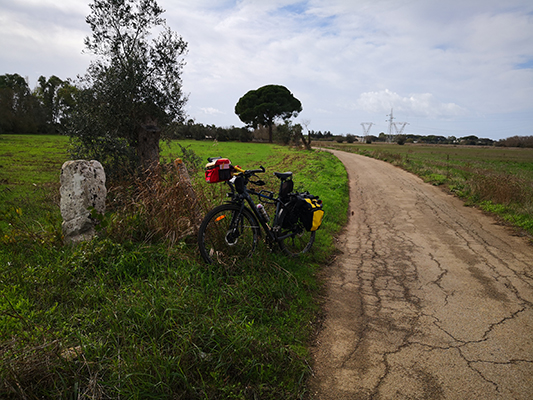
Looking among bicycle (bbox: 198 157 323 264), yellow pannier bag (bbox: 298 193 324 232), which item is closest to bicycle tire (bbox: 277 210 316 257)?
bicycle (bbox: 198 157 323 264)

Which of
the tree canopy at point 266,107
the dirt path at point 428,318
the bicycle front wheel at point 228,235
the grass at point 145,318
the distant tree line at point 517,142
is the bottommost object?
the dirt path at point 428,318

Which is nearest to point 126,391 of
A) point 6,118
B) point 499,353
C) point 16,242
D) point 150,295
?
point 150,295

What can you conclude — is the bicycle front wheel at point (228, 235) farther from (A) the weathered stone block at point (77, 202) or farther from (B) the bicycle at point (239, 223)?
(A) the weathered stone block at point (77, 202)

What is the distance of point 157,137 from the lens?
33.1 feet

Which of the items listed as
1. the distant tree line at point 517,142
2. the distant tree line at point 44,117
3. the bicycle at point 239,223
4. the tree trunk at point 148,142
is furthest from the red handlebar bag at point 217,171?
the distant tree line at point 517,142

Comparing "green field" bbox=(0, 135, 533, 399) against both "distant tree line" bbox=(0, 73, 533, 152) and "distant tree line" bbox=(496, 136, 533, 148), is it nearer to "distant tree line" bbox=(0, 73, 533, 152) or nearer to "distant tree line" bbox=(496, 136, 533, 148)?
"distant tree line" bbox=(0, 73, 533, 152)

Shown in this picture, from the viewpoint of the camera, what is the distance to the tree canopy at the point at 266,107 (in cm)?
5941

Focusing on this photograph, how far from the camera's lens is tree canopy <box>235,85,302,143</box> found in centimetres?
5941

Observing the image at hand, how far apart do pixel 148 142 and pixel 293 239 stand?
6716 millimetres

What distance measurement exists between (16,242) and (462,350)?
19.4 ft

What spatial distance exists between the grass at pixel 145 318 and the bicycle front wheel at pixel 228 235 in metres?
0.17

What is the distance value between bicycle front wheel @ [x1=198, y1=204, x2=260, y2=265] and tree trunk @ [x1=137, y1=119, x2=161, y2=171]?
647 centimetres

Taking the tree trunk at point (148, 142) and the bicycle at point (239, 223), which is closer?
the bicycle at point (239, 223)

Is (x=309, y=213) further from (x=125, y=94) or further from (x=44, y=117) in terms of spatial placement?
(x=44, y=117)
